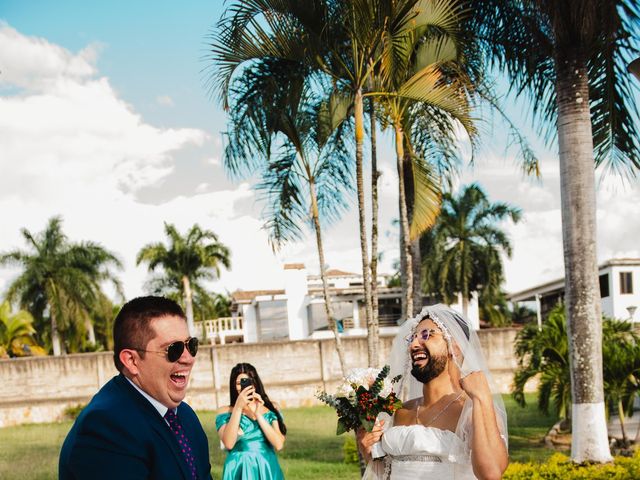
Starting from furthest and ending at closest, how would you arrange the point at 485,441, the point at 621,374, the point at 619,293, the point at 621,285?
the point at 621,285
the point at 619,293
the point at 621,374
the point at 485,441

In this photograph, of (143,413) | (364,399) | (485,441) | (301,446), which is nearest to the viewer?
(143,413)

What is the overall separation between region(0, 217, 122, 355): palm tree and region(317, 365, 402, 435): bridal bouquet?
42794 millimetres

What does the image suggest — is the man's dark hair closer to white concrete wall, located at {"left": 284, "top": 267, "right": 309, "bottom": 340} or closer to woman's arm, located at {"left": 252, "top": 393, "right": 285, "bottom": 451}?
woman's arm, located at {"left": 252, "top": 393, "right": 285, "bottom": 451}

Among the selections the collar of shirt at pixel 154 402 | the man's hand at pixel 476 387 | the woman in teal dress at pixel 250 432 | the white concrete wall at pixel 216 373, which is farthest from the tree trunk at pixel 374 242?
the white concrete wall at pixel 216 373

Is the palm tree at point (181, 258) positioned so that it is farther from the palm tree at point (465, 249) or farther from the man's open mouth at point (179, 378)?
the man's open mouth at point (179, 378)

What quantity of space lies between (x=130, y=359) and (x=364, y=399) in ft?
8.98

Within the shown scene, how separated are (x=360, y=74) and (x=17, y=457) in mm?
14099

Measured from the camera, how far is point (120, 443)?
8.03ft

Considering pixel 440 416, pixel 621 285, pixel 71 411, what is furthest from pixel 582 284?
pixel 621 285

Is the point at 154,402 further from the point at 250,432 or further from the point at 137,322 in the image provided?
the point at 250,432

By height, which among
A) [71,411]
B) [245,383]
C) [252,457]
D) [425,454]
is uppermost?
[245,383]

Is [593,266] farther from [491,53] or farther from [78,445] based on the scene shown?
[78,445]

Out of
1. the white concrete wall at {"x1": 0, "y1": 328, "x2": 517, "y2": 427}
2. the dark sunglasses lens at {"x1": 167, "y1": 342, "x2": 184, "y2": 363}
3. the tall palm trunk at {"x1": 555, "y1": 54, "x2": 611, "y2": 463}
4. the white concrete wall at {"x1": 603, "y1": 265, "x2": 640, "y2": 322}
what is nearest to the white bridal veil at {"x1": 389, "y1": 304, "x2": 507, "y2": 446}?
the dark sunglasses lens at {"x1": 167, "y1": 342, "x2": 184, "y2": 363}

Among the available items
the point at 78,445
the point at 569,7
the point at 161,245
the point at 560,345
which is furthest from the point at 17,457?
the point at 161,245
